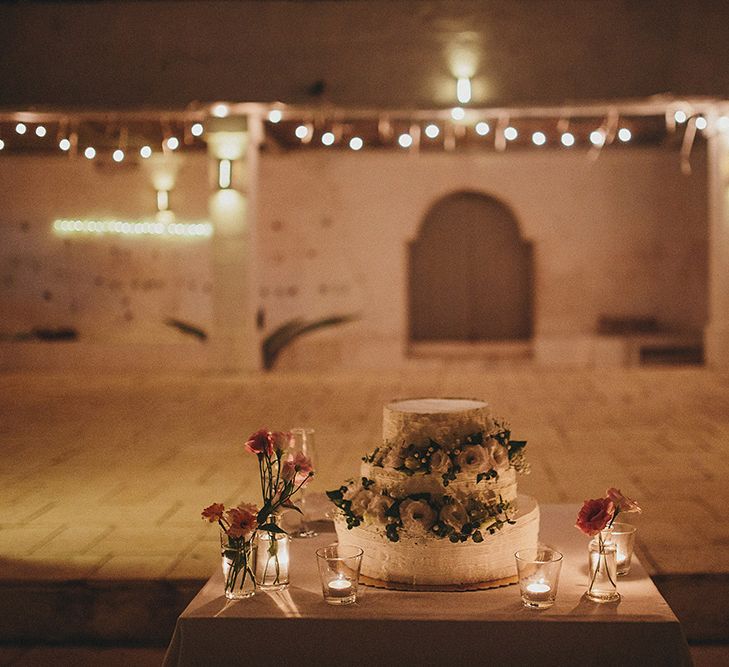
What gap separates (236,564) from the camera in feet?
7.40

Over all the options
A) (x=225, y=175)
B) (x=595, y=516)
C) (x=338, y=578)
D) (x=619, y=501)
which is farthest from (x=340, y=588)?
(x=225, y=175)

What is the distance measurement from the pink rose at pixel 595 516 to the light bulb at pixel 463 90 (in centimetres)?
697

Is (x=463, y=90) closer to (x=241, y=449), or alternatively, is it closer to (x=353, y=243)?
(x=353, y=243)

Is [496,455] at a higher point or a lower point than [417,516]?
higher

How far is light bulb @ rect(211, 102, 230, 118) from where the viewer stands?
28.8ft

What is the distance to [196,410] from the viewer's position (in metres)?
7.08

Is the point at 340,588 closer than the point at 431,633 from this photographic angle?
No

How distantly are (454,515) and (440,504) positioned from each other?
50 millimetres

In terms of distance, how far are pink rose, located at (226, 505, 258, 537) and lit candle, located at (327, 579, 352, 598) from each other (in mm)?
263

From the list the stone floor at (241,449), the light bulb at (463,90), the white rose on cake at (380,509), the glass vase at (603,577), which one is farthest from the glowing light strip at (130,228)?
the glass vase at (603,577)

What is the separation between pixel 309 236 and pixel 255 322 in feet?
9.60

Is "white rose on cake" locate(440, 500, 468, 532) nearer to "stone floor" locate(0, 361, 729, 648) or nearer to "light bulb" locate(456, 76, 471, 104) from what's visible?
"stone floor" locate(0, 361, 729, 648)

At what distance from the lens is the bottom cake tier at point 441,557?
228 cm

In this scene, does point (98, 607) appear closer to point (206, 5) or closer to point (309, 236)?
point (206, 5)
